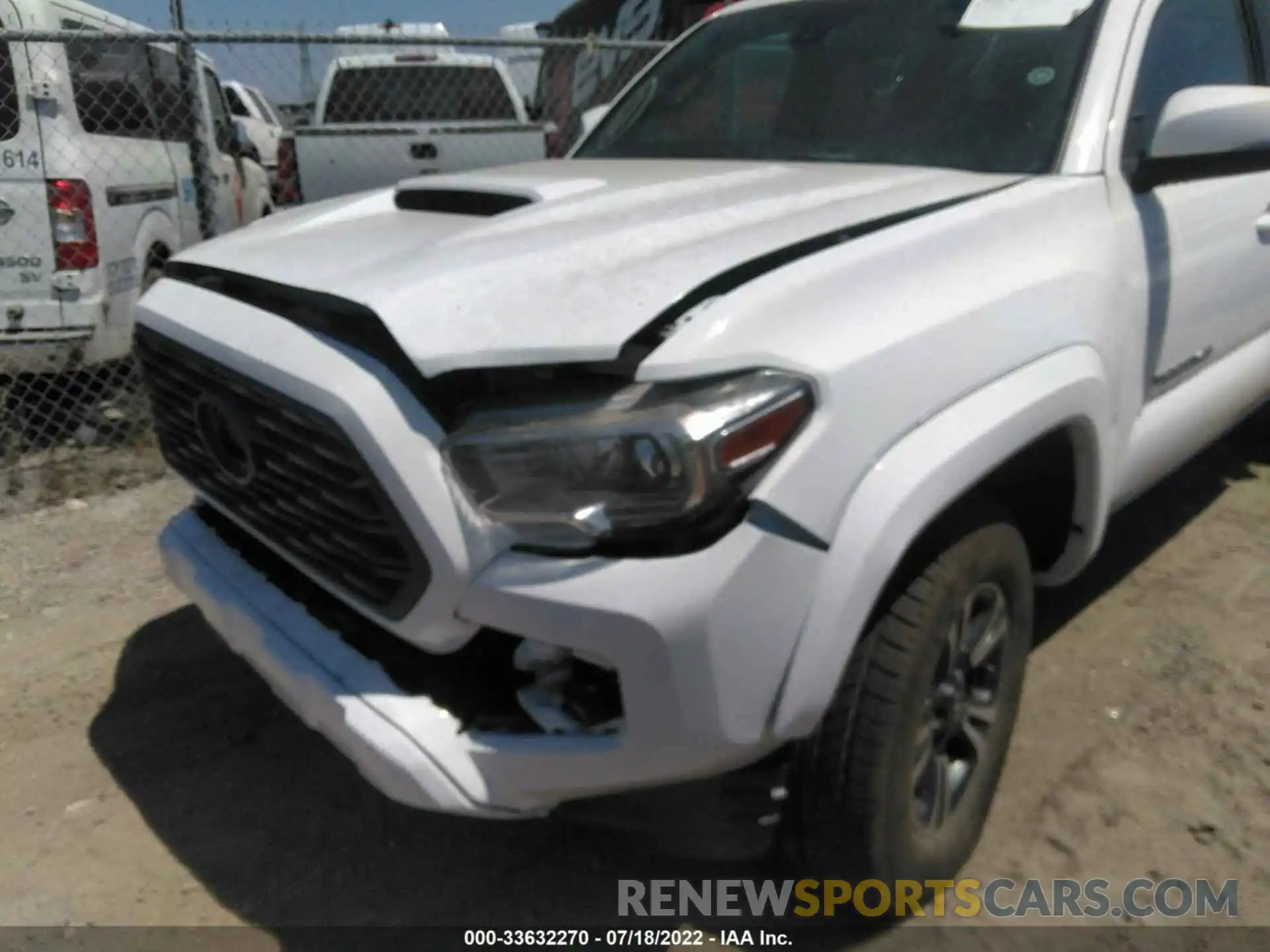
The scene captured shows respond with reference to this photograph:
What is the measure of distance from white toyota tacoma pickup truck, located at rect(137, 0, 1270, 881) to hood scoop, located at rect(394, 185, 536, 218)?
0.01 metres

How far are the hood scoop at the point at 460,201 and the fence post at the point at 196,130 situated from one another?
3312 mm

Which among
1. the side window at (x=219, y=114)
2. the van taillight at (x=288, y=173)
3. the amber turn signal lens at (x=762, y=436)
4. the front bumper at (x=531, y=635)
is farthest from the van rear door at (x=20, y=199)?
the amber turn signal lens at (x=762, y=436)

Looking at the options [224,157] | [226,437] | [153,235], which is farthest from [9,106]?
[226,437]

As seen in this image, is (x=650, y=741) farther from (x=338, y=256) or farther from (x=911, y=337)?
(x=338, y=256)

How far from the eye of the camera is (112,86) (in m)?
5.67

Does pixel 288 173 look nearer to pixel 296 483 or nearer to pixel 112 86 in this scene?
pixel 112 86

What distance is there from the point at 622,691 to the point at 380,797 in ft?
4.16

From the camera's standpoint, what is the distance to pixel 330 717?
196 cm

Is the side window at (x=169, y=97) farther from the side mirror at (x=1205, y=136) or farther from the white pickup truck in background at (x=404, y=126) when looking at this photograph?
the side mirror at (x=1205, y=136)

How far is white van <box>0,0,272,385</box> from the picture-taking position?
4945 millimetres

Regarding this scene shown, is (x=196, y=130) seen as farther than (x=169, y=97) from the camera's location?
No

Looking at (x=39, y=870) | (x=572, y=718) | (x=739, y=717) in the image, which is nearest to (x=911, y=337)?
(x=739, y=717)

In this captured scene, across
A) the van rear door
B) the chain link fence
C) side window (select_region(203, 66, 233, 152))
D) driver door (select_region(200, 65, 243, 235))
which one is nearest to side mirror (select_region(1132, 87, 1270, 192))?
the chain link fence

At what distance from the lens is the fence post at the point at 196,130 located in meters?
5.42
